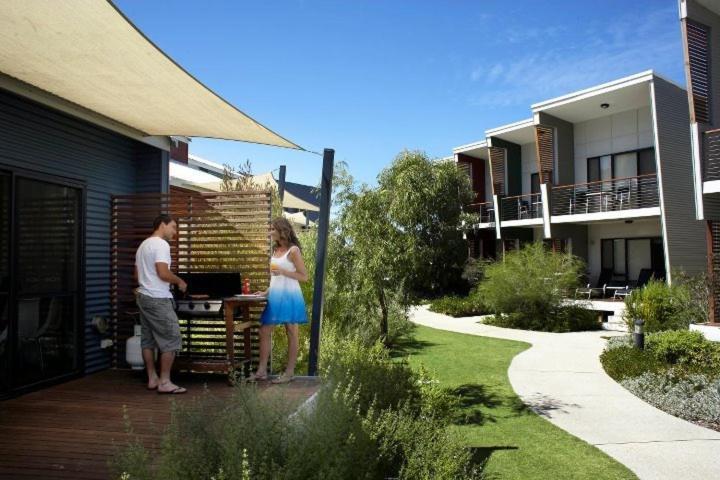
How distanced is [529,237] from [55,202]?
67.9ft

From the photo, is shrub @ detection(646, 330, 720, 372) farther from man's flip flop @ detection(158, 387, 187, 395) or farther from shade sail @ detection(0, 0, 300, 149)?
man's flip flop @ detection(158, 387, 187, 395)

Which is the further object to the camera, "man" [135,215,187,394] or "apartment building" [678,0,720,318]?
"apartment building" [678,0,720,318]

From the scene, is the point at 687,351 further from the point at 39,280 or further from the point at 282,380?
the point at 39,280

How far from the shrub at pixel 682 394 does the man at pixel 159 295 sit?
6030 mm

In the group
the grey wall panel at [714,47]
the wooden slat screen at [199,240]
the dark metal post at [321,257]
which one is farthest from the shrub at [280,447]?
the grey wall panel at [714,47]

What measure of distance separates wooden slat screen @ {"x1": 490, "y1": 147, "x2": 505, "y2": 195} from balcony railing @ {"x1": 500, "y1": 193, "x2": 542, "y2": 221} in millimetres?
554

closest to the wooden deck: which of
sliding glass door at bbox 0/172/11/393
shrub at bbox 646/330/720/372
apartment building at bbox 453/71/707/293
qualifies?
sliding glass door at bbox 0/172/11/393

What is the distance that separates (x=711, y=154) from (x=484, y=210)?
43.1 feet

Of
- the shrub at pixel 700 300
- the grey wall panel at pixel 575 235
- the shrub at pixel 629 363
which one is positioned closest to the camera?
the shrub at pixel 629 363

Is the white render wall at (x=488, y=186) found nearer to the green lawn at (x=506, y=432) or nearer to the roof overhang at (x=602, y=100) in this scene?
the roof overhang at (x=602, y=100)

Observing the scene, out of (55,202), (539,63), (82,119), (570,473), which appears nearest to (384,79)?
(539,63)

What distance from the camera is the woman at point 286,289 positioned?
5891mm

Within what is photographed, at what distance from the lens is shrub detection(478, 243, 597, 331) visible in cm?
1491

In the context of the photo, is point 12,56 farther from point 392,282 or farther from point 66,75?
point 392,282
